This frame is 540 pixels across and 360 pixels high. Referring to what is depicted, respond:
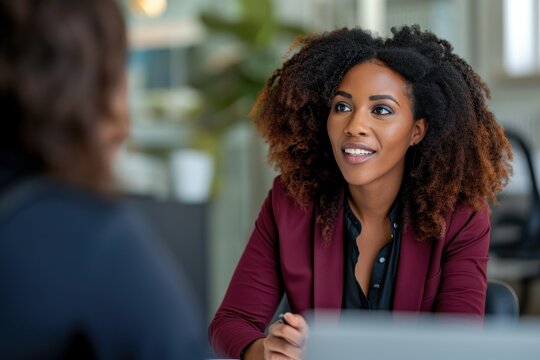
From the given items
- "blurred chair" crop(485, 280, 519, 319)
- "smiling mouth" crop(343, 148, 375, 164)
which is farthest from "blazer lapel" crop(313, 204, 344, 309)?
"blurred chair" crop(485, 280, 519, 319)

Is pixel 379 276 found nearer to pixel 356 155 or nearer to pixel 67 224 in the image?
pixel 356 155

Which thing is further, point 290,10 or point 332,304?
point 290,10

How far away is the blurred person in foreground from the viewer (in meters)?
0.58

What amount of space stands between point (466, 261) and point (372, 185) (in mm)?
158

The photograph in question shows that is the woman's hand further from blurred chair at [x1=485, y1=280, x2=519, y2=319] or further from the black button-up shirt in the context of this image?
blurred chair at [x1=485, y1=280, x2=519, y2=319]

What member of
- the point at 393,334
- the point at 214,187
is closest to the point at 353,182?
the point at 393,334

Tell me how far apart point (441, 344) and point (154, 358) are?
20cm

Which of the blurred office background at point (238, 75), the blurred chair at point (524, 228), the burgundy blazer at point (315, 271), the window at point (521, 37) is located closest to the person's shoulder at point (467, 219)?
the burgundy blazer at point (315, 271)

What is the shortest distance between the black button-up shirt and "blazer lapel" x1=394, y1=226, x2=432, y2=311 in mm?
Answer: 16

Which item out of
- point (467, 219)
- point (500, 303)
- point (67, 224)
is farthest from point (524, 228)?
point (67, 224)

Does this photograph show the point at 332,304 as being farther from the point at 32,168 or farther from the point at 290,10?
the point at 290,10

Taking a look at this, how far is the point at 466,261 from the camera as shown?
1148 mm

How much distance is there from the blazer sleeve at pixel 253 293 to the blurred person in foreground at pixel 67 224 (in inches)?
22.4

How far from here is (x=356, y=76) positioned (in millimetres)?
1125
